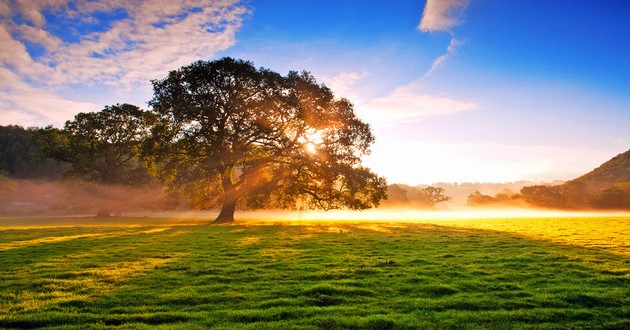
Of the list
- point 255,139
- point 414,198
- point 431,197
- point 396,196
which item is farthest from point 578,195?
point 255,139

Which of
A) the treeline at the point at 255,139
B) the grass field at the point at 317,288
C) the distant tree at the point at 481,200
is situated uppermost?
the treeline at the point at 255,139

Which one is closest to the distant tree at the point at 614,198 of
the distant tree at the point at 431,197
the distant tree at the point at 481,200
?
the distant tree at the point at 481,200

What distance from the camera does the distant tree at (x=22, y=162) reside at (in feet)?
322

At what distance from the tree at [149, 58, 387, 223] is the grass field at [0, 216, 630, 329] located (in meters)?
20.9

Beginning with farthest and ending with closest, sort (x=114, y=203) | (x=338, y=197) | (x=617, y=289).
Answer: (x=114, y=203) → (x=338, y=197) → (x=617, y=289)

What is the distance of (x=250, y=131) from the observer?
38.1m

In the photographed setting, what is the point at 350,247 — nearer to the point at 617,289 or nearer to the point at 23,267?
the point at 617,289

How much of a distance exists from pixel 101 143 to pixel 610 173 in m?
150

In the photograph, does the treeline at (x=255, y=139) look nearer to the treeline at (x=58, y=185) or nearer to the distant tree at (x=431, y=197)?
the treeline at (x=58, y=185)

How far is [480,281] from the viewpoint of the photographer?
33.8 feet

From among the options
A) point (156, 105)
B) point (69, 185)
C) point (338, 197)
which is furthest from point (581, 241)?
point (69, 185)

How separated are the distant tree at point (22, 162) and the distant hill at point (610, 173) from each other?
16414cm

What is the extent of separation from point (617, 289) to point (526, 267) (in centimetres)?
320

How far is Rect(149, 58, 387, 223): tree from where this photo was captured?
36562 mm
